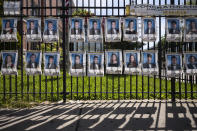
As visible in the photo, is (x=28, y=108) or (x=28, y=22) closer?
(x=28, y=108)

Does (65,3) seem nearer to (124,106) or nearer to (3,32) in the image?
(3,32)

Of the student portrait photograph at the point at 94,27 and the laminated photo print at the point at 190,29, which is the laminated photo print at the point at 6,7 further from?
the laminated photo print at the point at 190,29

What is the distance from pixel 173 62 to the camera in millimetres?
3916

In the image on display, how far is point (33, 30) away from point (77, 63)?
1337 millimetres


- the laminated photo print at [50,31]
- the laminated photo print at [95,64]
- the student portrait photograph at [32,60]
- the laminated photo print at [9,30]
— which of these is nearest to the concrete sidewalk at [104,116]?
the laminated photo print at [95,64]

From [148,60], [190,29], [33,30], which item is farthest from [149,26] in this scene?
[33,30]

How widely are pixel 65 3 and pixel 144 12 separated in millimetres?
1992

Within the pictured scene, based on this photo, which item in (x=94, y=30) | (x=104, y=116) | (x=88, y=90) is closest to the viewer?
(x=104, y=116)

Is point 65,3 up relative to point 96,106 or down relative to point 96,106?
up

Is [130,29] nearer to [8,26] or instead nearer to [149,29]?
[149,29]

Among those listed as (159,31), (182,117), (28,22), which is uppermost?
(28,22)

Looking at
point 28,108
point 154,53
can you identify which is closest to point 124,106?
point 154,53

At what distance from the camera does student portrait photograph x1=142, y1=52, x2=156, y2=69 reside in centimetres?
387

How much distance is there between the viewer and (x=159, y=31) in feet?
12.8
